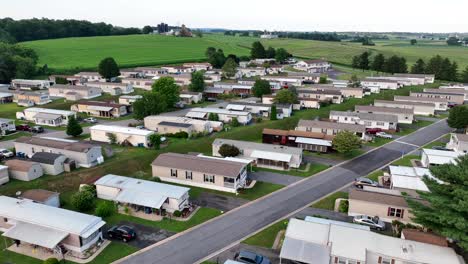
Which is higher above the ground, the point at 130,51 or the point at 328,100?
the point at 130,51

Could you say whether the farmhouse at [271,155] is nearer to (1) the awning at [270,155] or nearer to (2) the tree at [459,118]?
(1) the awning at [270,155]

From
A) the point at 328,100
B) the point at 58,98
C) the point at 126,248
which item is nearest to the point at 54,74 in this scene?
the point at 58,98

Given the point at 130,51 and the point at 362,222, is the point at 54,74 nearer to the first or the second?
the point at 130,51

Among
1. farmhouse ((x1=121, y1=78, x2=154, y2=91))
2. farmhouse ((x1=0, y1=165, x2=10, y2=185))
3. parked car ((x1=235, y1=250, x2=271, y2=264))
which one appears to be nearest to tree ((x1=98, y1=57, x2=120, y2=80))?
farmhouse ((x1=121, y1=78, x2=154, y2=91))

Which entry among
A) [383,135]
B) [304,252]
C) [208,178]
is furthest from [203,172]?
[383,135]

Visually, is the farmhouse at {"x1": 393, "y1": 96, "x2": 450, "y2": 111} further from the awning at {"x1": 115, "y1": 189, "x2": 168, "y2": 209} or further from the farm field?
the farm field
